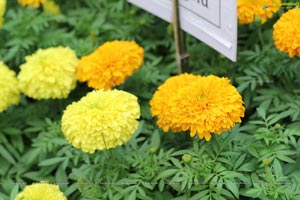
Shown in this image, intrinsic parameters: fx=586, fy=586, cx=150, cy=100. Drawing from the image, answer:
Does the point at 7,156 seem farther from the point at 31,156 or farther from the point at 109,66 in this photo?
the point at 109,66

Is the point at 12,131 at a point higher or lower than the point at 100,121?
lower

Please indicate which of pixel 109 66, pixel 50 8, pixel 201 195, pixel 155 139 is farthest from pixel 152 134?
pixel 50 8

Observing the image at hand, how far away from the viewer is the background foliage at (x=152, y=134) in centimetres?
163

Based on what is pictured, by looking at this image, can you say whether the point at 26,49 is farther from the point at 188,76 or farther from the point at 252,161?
the point at 252,161

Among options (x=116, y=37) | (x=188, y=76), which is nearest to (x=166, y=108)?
(x=188, y=76)

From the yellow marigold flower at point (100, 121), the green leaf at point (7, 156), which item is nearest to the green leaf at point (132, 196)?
the yellow marigold flower at point (100, 121)

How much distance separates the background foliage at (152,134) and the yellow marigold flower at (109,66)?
15 centimetres

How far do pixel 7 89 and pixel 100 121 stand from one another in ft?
1.95

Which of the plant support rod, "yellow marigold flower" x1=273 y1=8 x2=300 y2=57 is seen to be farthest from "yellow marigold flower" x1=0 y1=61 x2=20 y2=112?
"yellow marigold flower" x1=273 y1=8 x2=300 y2=57

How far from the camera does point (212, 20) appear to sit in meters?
1.80

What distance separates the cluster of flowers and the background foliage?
0.17 m

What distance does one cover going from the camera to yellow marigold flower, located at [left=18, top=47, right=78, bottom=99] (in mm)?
2039

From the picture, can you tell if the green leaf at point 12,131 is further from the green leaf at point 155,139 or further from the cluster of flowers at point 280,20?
the cluster of flowers at point 280,20

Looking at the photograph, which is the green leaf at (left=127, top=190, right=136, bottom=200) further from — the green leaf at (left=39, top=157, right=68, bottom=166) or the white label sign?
the white label sign
